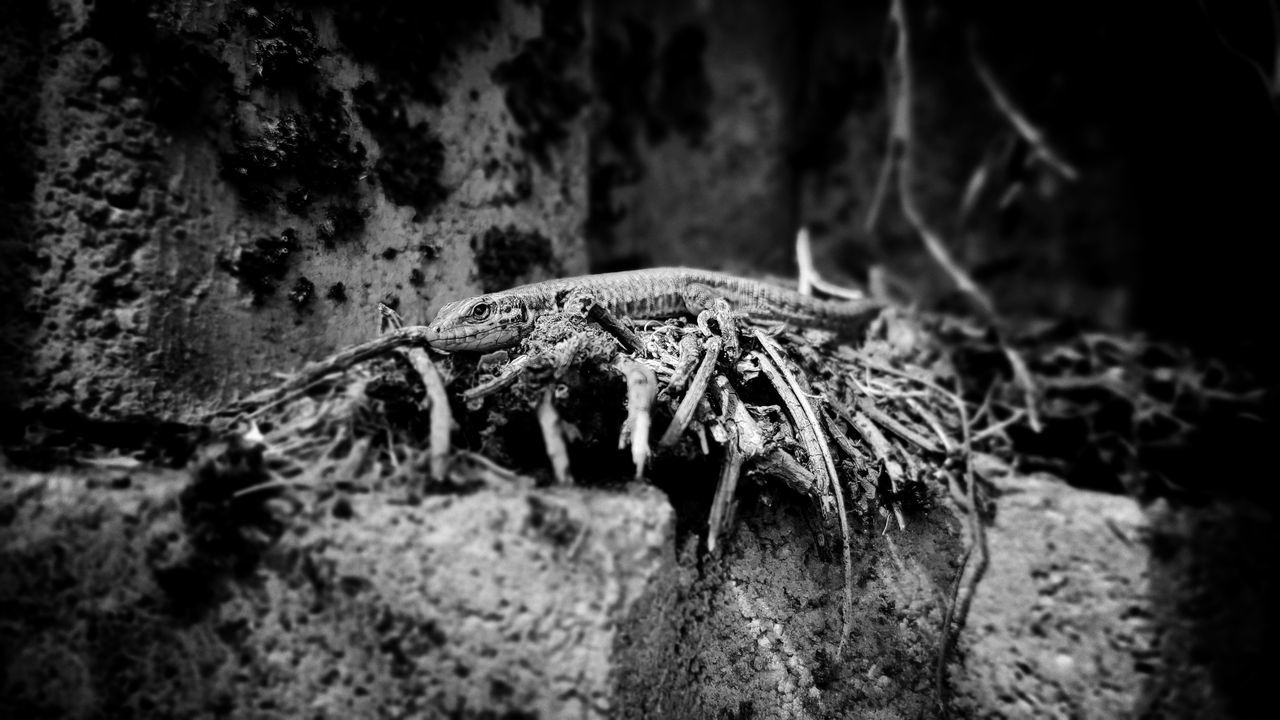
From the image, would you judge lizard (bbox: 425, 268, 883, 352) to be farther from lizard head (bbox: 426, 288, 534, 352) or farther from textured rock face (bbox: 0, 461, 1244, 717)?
textured rock face (bbox: 0, 461, 1244, 717)

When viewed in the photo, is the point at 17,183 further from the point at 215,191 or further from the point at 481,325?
the point at 481,325

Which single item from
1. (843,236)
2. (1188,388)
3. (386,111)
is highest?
(843,236)

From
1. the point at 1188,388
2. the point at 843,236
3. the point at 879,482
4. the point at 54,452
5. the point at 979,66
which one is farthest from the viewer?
the point at 843,236

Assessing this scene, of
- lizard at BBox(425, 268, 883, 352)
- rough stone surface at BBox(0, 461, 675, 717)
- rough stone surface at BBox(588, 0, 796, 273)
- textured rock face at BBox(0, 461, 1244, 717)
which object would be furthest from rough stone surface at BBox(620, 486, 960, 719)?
rough stone surface at BBox(588, 0, 796, 273)

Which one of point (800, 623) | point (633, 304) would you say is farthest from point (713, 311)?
point (800, 623)

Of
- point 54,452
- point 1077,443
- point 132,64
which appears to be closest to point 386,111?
point 132,64

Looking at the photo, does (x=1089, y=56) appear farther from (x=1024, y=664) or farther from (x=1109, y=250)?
(x=1024, y=664)

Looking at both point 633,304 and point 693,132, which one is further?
point 693,132

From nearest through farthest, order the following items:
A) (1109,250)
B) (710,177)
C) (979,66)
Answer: (979,66) → (710,177) → (1109,250)
